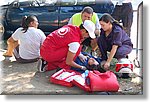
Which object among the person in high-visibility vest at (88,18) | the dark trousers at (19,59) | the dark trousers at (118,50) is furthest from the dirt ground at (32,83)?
the person in high-visibility vest at (88,18)

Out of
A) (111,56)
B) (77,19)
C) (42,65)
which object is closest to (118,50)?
(111,56)

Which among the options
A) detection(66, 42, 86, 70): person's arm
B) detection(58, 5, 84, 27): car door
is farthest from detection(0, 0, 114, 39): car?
detection(66, 42, 86, 70): person's arm

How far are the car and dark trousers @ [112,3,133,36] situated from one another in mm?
34

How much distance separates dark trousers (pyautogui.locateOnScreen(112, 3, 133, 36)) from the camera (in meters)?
2.39

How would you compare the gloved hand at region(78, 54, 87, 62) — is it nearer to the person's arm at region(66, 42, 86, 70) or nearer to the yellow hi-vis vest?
the person's arm at region(66, 42, 86, 70)

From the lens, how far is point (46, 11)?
241 cm

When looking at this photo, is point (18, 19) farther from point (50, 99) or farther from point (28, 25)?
point (50, 99)

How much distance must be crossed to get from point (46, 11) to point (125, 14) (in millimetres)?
447

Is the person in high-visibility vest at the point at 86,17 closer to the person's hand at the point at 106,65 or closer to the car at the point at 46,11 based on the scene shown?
the car at the point at 46,11

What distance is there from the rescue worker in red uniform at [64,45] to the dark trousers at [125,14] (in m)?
0.15

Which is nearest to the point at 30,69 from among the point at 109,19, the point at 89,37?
the point at 89,37

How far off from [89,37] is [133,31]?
25cm

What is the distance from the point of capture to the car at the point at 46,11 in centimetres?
240

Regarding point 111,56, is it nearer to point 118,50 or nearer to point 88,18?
point 118,50
